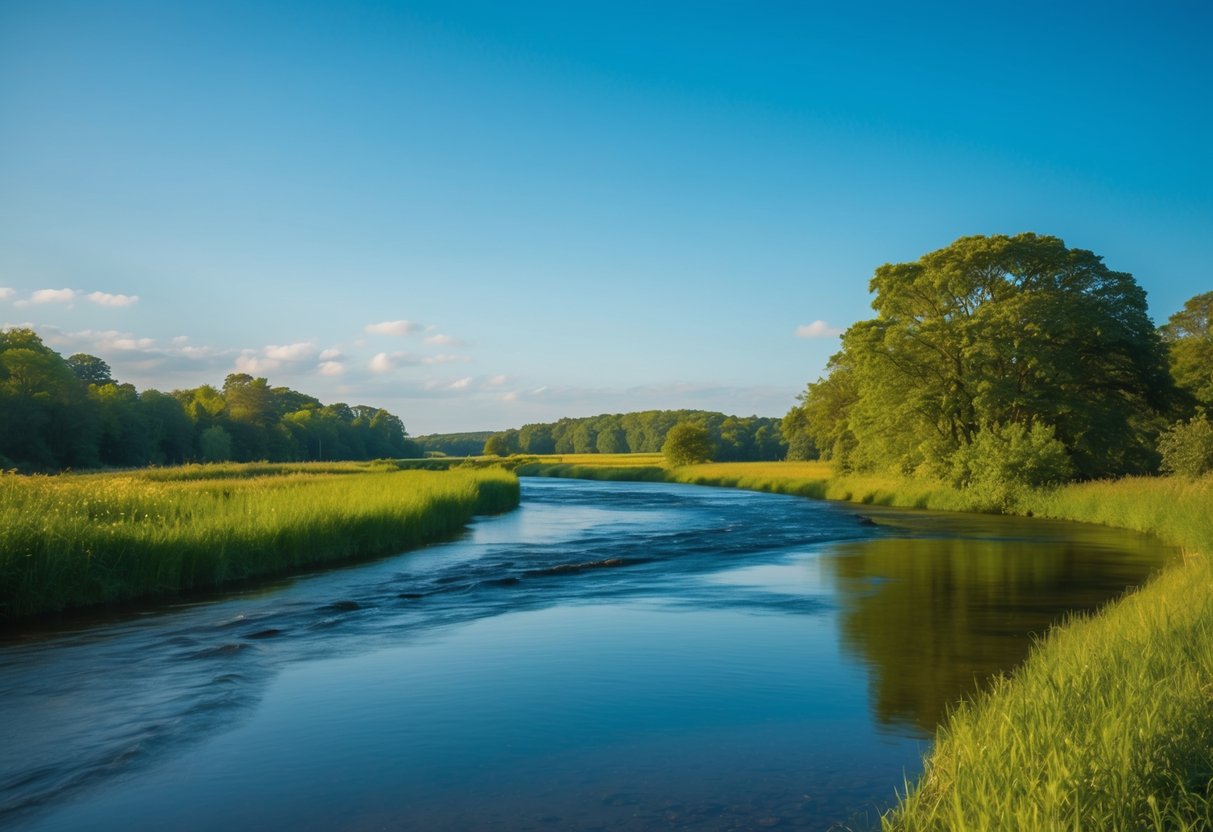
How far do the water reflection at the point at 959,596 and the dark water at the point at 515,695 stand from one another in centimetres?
8

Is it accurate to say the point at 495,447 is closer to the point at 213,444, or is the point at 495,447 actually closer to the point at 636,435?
the point at 636,435

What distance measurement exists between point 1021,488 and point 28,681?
33545mm

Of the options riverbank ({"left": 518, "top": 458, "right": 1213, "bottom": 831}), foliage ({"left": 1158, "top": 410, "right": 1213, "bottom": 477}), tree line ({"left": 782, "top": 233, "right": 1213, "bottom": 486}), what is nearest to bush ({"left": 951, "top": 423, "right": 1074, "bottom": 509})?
tree line ({"left": 782, "top": 233, "right": 1213, "bottom": 486})

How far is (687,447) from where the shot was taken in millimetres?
85000

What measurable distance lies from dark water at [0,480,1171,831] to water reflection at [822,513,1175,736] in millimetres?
79

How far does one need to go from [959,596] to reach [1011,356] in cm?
2189

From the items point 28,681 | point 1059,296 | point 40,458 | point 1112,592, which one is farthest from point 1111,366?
point 40,458

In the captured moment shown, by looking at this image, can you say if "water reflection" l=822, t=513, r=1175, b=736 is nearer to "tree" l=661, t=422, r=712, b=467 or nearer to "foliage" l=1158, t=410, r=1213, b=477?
"foliage" l=1158, t=410, r=1213, b=477

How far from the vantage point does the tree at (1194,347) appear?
44428 mm

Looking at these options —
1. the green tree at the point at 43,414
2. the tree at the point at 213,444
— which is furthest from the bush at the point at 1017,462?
the tree at the point at 213,444

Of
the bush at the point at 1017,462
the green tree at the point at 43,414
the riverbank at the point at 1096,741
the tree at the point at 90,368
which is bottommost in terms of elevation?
the riverbank at the point at 1096,741

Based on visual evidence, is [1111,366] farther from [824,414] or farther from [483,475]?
[483,475]

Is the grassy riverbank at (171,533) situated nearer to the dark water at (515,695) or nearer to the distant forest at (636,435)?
the dark water at (515,695)

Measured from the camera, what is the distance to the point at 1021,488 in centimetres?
3425
